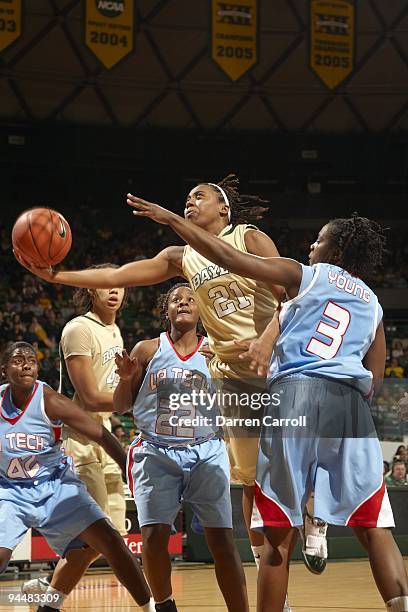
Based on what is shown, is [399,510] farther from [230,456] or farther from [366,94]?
[366,94]

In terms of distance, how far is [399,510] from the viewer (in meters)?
9.75

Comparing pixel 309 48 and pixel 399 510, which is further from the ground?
pixel 309 48

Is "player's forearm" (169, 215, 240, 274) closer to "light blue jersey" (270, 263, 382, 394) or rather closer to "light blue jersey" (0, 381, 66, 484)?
"light blue jersey" (270, 263, 382, 394)

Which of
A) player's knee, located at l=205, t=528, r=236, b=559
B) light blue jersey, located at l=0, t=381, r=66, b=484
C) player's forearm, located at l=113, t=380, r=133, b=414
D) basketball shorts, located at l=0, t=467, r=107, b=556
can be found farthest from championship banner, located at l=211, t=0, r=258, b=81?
player's knee, located at l=205, t=528, r=236, b=559

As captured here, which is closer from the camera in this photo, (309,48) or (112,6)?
(112,6)

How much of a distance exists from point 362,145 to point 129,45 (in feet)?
21.9

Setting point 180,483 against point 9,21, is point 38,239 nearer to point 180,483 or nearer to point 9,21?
point 180,483

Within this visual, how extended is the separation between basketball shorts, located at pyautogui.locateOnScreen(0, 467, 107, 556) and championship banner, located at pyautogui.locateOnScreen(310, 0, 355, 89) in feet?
46.1

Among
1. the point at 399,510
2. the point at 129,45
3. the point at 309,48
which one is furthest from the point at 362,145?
the point at 399,510

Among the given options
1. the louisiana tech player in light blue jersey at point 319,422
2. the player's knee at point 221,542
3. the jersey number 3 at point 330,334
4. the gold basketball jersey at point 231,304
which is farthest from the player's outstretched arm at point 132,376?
the jersey number 3 at point 330,334

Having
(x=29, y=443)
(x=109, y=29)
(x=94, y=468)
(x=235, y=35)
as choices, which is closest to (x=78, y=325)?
(x=94, y=468)

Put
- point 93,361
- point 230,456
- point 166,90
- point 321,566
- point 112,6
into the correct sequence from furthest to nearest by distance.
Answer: point 166,90
point 112,6
point 93,361
point 230,456
point 321,566

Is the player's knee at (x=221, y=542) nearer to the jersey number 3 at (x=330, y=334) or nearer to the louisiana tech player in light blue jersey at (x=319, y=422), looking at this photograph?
the louisiana tech player in light blue jersey at (x=319, y=422)

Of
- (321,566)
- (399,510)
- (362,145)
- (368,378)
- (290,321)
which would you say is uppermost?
(362,145)
